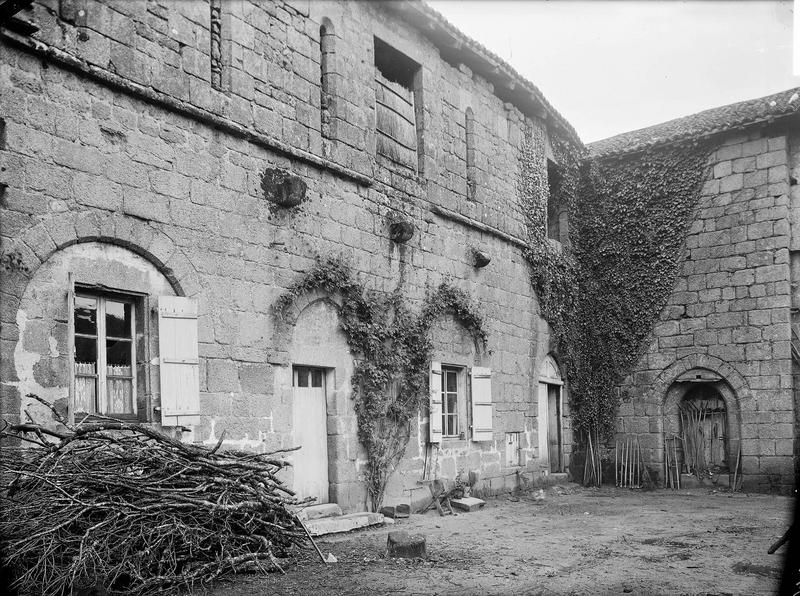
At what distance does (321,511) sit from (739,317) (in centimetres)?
873

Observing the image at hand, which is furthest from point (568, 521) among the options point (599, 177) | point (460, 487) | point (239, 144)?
point (599, 177)

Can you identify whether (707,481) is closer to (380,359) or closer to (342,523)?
(380,359)

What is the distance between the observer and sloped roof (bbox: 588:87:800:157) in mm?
13508

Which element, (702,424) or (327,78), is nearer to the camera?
(327,78)

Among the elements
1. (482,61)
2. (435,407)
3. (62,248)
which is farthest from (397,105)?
(62,248)

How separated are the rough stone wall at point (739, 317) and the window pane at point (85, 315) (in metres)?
10.7

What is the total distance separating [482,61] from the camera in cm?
1274

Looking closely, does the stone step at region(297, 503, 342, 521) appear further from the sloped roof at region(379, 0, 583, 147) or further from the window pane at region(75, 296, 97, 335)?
the sloped roof at region(379, 0, 583, 147)

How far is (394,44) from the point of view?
1116 centimetres

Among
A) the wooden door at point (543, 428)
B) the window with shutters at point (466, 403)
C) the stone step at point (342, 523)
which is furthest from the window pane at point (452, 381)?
the stone step at point (342, 523)

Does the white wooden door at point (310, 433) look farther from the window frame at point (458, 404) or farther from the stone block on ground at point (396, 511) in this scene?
the window frame at point (458, 404)

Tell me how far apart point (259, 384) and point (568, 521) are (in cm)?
438

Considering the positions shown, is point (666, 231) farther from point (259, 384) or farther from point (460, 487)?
point (259, 384)

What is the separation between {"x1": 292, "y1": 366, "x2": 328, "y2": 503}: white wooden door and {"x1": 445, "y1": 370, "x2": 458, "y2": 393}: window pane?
292cm
